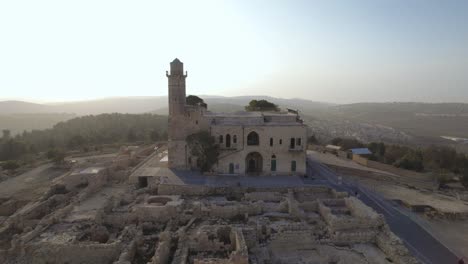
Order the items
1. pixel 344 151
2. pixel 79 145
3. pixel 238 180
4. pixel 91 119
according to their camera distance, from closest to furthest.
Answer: pixel 238 180
pixel 344 151
pixel 79 145
pixel 91 119

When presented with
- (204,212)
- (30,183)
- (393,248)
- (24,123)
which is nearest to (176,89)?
(204,212)

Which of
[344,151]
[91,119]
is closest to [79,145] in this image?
[91,119]

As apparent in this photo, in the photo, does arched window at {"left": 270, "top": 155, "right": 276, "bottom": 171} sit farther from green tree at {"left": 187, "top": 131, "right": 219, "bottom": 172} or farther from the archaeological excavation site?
green tree at {"left": 187, "top": 131, "right": 219, "bottom": 172}

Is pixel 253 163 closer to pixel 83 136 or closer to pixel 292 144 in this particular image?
pixel 292 144

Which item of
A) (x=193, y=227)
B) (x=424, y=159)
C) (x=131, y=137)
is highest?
(x=131, y=137)

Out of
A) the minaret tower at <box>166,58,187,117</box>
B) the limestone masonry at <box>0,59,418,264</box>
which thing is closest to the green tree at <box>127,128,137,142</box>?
the limestone masonry at <box>0,59,418,264</box>

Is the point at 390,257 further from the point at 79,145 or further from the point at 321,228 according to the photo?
the point at 79,145
